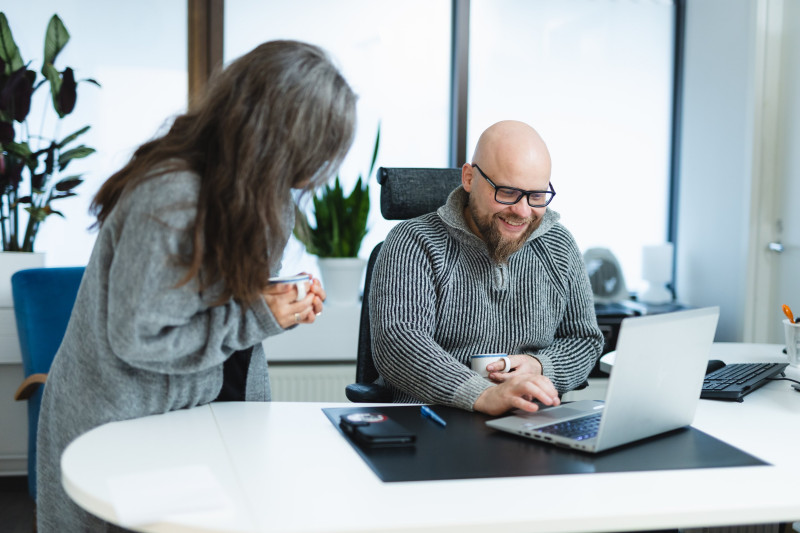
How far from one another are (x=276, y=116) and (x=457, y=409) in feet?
2.29

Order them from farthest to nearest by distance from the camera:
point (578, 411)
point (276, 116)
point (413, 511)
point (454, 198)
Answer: point (454, 198), point (578, 411), point (276, 116), point (413, 511)

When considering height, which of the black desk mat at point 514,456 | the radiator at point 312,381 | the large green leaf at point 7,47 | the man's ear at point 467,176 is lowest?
the radiator at point 312,381

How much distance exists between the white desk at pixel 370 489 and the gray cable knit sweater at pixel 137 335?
0.24ft

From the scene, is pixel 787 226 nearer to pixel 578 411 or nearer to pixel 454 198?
pixel 454 198

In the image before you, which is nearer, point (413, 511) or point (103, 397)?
point (413, 511)

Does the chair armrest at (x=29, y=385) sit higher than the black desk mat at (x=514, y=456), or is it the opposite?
the black desk mat at (x=514, y=456)

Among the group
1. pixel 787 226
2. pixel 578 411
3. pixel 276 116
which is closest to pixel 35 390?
pixel 276 116

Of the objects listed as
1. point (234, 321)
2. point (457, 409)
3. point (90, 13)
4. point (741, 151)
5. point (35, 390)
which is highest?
point (90, 13)

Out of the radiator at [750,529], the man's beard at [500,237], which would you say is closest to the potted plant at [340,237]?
the man's beard at [500,237]

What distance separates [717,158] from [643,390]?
276cm

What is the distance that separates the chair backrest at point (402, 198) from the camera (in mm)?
2104

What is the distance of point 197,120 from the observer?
1351mm

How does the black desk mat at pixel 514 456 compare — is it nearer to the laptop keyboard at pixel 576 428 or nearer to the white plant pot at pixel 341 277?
the laptop keyboard at pixel 576 428

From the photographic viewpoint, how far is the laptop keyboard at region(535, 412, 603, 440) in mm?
1307
